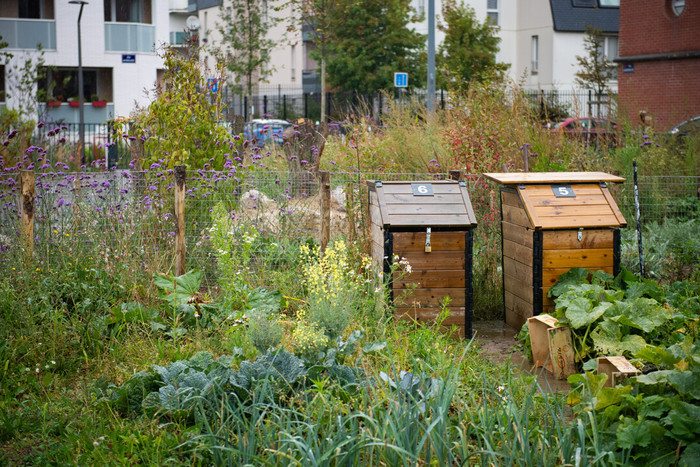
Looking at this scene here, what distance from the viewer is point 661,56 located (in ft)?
75.6

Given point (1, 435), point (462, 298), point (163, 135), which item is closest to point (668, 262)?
point (462, 298)

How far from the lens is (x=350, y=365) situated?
15.4ft

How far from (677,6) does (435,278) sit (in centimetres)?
1984

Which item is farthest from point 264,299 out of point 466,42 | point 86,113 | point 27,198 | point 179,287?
point 86,113

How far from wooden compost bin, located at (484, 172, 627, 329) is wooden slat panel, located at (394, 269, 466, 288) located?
1.99ft


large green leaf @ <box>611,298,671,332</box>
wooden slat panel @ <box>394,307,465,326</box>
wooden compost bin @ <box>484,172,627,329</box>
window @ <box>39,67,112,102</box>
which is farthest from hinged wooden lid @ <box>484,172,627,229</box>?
window @ <box>39,67,112,102</box>

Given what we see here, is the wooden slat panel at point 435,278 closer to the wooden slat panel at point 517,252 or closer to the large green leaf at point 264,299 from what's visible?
the wooden slat panel at point 517,252

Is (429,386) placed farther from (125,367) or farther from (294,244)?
(294,244)

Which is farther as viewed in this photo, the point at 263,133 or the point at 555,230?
the point at 263,133

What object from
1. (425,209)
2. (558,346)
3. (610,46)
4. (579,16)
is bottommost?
(558,346)

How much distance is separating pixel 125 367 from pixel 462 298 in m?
2.82

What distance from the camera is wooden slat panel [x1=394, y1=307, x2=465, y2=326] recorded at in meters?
6.39

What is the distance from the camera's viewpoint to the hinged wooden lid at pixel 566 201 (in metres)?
6.49

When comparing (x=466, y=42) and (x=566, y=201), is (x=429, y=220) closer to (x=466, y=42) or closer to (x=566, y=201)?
(x=566, y=201)
